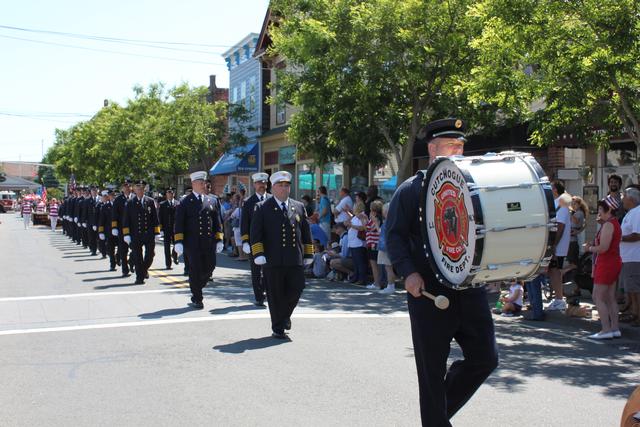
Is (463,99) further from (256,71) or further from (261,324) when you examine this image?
(256,71)

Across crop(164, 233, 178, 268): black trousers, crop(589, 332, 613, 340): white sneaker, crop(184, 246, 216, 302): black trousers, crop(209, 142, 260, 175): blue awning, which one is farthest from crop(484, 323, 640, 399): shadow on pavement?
crop(209, 142, 260, 175): blue awning

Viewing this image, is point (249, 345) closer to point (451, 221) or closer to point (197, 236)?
point (197, 236)

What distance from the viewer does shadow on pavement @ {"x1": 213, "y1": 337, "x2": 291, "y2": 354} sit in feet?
27.2

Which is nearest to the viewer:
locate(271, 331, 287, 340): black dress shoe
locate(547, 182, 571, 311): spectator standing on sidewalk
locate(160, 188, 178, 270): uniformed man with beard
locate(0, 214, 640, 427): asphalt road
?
locate(0, 214, 640, 427): asphalt road

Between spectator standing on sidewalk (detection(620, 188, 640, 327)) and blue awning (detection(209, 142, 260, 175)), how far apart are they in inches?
1007

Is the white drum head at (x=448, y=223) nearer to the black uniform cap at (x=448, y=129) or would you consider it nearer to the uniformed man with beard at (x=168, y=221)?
the black uniform cap at (x=448, y=129)

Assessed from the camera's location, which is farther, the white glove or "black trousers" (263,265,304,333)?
the white glove

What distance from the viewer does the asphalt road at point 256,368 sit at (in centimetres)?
591

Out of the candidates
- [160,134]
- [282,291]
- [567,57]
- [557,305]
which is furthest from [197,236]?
[160,134]

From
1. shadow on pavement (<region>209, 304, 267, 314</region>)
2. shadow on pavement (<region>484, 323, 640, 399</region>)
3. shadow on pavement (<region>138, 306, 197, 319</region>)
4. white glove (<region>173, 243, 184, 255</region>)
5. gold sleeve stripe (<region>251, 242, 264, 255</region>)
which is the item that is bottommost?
shadow on pavement (<region>484, 323, 640, 399</region>)

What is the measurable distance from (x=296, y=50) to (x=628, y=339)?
10715 mm

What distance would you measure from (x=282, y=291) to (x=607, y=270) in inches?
164

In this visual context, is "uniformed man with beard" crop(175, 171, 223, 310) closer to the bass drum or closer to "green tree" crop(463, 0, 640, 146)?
"green tree" crop(463, 0, 640, 146)

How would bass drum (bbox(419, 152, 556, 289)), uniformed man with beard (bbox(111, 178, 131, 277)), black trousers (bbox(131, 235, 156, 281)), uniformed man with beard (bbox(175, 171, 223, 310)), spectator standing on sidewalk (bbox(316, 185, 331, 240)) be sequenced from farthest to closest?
spectator standing on sidewalk (bbox(316, 185, 331, 240)), uniformed man with beard (bbox(111, 178, 131, 277)), black trousers (bbox(131, 235, 156, 281)), uniformed man with beard (bbox(175, 171, 223, 310)), bass drum (bbox(419, 152, 556, 289))
